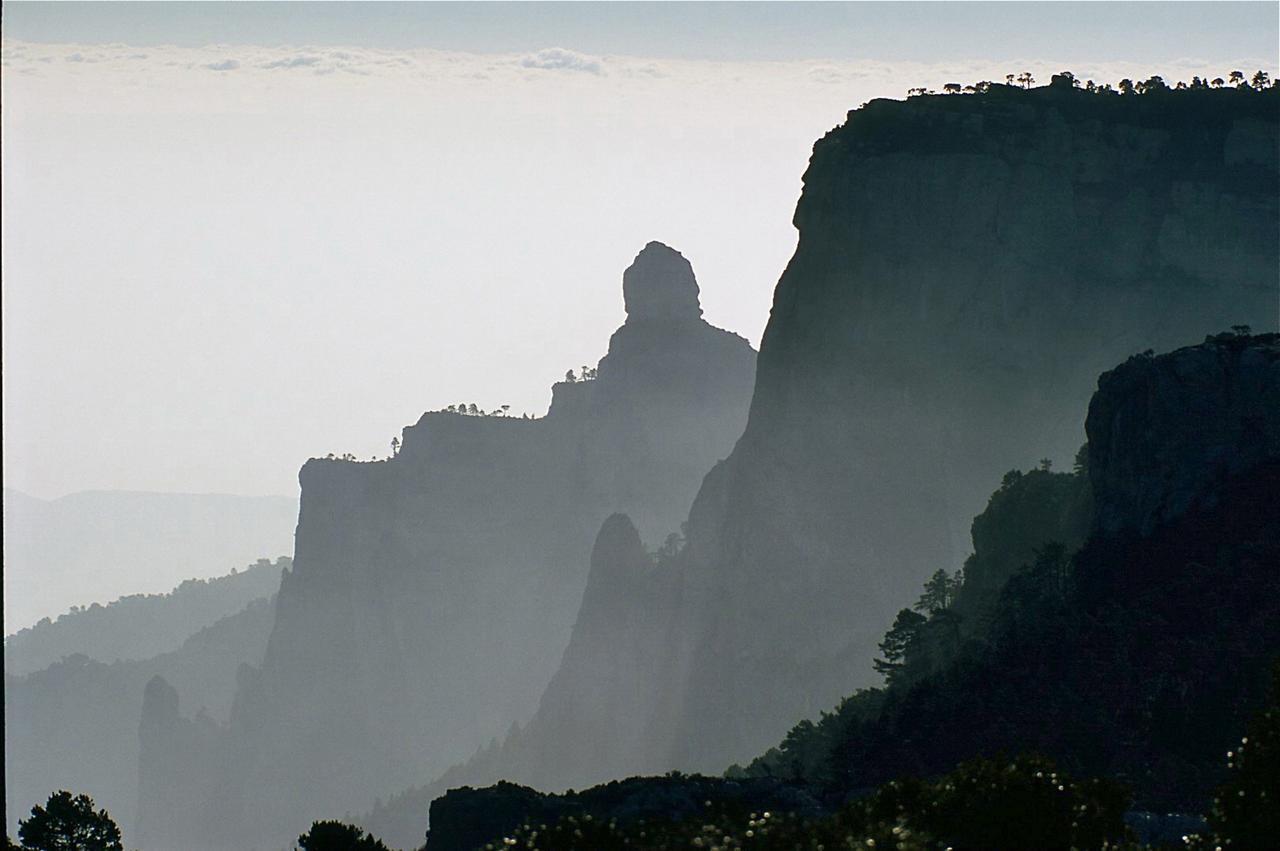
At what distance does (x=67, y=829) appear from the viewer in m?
87.2

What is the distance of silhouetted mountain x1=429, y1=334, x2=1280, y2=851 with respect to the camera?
96.7 metres

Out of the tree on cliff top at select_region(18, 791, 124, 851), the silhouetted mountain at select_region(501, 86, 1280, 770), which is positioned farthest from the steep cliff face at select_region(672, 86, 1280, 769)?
the tree on cliff top at select_region(18, 791, 124, 851)

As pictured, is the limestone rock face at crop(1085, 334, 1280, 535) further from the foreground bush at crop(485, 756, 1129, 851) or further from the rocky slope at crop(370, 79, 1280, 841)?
the rocky slope at crop(370, 79, 1280, 841)

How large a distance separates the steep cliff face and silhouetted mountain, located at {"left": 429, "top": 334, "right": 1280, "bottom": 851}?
2384 inches

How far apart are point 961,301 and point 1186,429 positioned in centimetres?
7678

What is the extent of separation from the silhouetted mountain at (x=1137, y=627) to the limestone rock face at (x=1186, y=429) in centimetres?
9

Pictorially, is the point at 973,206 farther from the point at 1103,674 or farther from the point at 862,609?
the point at 1103,674

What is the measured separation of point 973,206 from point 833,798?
112 m

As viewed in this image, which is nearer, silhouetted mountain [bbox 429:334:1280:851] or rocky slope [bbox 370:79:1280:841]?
silhouetted mountain [bbox 429:334:1280:851]

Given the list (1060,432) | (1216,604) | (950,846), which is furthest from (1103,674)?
(1060,432)

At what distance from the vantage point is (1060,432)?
186 meters

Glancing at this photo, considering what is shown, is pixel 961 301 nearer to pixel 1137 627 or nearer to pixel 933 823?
pixel 1137 627

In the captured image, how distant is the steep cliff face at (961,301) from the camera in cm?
18762

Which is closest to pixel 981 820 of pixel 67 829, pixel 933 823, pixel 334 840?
pixel 933 823
